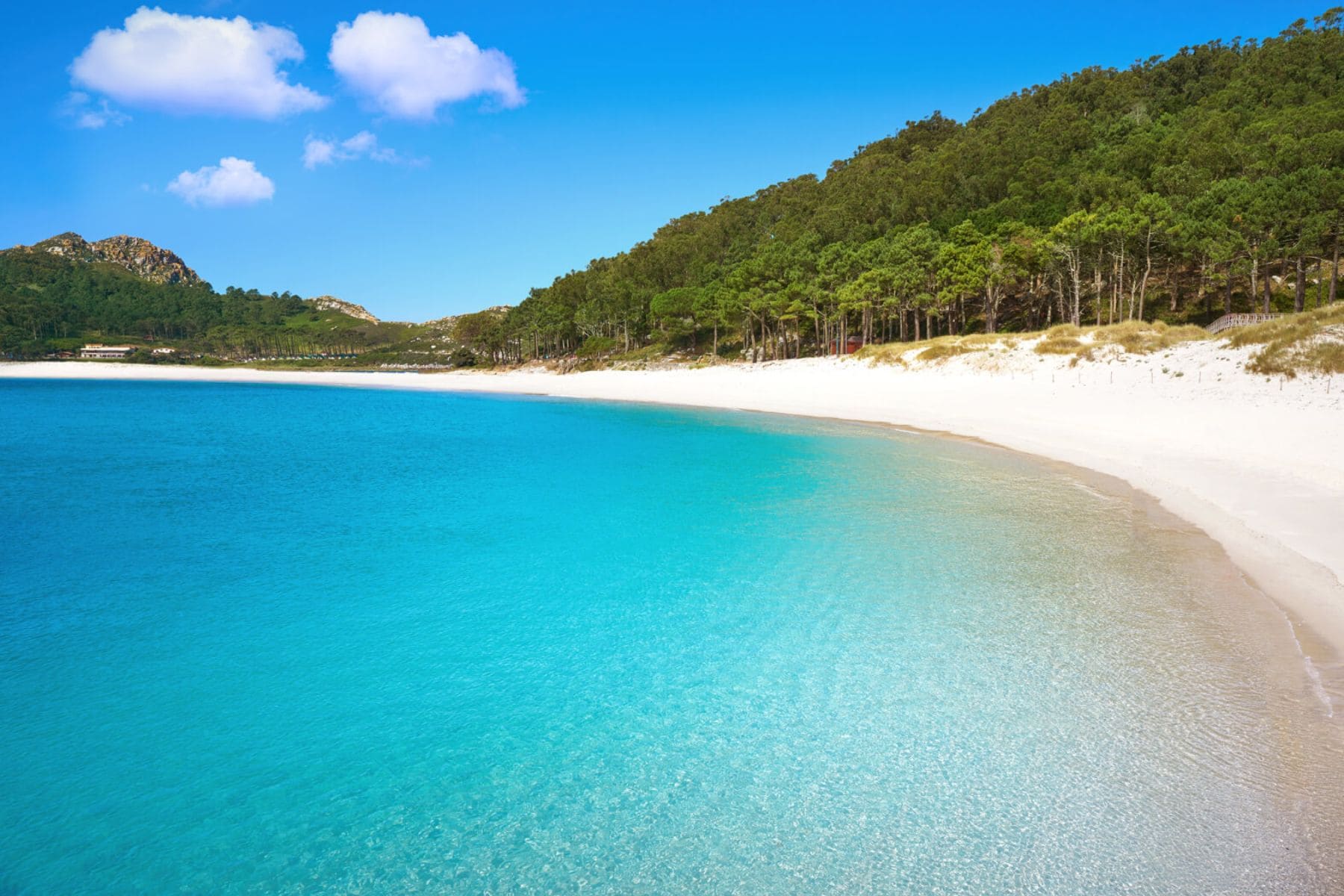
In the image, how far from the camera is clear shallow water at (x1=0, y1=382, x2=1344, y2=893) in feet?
17.3

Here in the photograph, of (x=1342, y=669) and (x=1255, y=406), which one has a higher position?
(x=1255, y=406)

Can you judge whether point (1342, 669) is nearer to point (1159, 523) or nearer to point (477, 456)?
point (1159, 523)

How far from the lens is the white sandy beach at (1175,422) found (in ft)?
38.8

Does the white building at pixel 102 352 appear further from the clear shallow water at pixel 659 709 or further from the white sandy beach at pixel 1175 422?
the clear shallow water at pixel 659 709

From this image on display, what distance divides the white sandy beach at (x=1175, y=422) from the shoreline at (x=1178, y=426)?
54 mm

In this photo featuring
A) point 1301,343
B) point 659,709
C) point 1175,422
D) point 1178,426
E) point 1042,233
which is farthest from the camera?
point 1042,233

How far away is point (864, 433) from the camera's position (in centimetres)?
3091

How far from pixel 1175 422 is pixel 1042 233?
5796 cm

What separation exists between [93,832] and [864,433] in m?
28.9

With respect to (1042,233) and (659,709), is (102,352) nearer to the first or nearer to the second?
(1042,233)

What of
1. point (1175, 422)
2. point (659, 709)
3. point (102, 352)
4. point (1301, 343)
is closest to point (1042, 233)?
point (1301, 343)

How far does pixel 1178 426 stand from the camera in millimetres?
23391

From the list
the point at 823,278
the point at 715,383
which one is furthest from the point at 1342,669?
the point at 823,278

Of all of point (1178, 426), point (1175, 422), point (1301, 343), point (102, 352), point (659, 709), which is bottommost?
point (659, 709)
